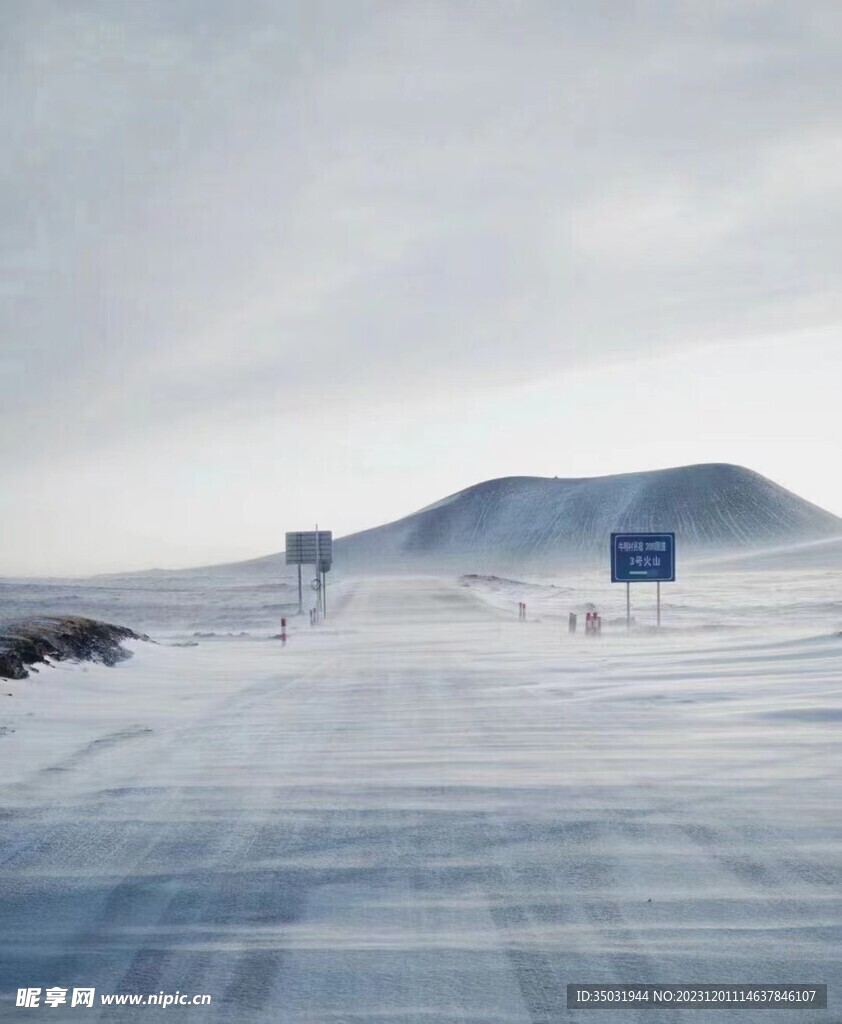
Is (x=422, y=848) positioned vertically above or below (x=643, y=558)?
below

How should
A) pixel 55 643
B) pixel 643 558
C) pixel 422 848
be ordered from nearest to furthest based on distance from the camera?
pixel 422 848 → pixel 55 643 → pixel 643 558

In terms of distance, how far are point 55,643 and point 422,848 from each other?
14.6m

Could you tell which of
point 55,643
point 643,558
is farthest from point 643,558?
point 55,643

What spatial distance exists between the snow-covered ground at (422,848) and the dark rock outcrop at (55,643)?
2218 millimetres

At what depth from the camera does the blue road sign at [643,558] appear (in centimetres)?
3538

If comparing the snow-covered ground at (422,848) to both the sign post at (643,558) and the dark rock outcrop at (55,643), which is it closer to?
the dark rock outcrop at (55,643)

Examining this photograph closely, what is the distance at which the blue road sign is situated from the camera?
116ft

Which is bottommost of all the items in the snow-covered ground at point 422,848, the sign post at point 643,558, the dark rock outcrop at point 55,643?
the snow-covered ground at point 422,848

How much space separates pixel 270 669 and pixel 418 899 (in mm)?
16055

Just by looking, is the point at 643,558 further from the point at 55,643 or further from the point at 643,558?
the point at 55,643

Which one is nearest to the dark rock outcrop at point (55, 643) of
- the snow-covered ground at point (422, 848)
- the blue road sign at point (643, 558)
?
the snow-covered ground at point (422, 848)

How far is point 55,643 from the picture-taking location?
19750 mm

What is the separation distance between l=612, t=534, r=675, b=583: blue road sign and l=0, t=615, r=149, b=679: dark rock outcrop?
16832 millimetres

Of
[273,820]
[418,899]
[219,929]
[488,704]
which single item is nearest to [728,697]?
[488,704]
